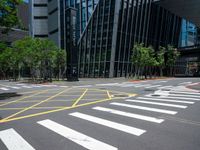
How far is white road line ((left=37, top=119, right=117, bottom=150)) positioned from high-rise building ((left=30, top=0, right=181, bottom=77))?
33725 millimetres

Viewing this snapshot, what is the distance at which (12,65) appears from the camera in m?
56.9

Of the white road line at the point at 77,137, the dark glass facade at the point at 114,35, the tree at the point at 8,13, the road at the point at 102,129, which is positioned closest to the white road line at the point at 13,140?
the road at the point at 102,129

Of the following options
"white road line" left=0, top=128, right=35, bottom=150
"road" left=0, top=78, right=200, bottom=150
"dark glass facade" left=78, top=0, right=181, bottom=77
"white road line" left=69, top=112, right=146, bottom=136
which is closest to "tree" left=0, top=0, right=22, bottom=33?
"road" left=0, top=78, right=200, bottom=150

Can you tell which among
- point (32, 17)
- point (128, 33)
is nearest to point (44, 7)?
point (32, 17)

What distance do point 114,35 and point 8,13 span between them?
3110 cm

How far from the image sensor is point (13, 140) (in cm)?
660

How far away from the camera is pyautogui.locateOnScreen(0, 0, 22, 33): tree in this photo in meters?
17.1

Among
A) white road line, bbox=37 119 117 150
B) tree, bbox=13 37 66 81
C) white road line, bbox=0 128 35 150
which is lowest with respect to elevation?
white road line, bbox=0 128 35 150

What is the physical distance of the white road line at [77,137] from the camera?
19.5 ft

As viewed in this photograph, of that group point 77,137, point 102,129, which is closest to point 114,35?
point 102,129

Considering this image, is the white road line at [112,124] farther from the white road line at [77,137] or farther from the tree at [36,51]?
the tree at [36,51]

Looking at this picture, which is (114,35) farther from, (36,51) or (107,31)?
(36,51)

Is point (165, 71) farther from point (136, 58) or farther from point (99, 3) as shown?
point (99, 3)

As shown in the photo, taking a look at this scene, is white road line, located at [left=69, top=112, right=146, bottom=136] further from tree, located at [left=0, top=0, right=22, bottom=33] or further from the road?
tree, located at [left=0, top=0, right=22, bottom=33]
